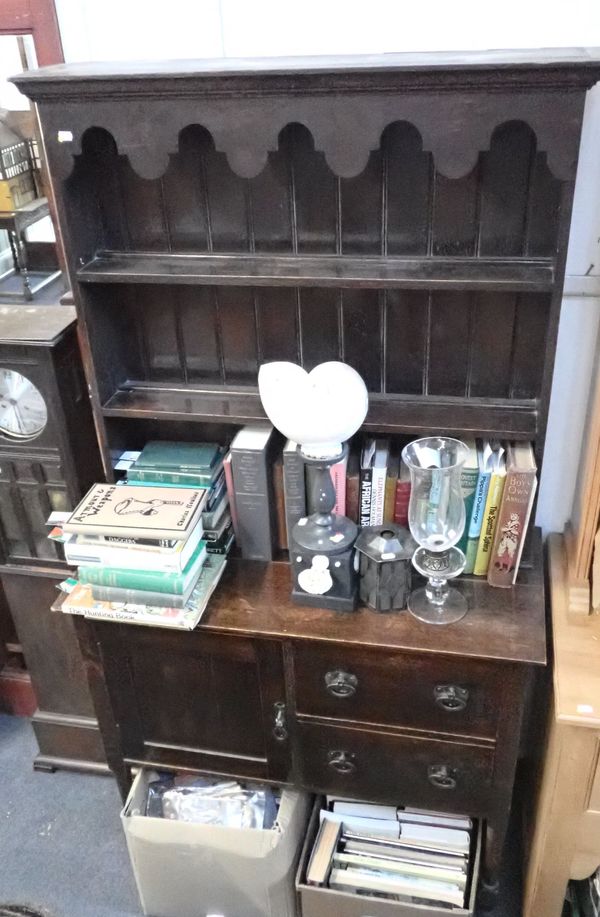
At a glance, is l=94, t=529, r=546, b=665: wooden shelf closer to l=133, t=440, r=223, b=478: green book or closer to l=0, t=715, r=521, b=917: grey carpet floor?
l=133, t=440, r=223, b=478: green book

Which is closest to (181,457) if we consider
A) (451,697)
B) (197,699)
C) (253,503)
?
(253,503)

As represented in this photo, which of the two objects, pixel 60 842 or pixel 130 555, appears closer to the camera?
pixel 130 555

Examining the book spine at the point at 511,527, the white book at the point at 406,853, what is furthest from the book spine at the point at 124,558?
the white book at the point at 406,853

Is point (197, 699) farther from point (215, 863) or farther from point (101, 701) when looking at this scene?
point (215, 863)

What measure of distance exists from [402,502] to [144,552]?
520 millimetres

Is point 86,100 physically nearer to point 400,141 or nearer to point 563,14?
point 400,141

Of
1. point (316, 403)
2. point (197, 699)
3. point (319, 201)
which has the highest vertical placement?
point (319, 201)

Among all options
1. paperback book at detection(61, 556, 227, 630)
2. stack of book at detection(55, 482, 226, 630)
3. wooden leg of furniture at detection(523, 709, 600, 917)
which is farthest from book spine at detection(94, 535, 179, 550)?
wooden leg of furniture at detection(523, 709, 600, 917)

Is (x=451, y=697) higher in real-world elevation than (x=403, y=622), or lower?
lower

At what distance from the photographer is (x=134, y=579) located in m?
1.56

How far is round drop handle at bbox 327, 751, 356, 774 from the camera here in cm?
166

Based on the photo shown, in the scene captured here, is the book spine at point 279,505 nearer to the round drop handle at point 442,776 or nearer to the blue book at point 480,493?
the blue book at point 480,493

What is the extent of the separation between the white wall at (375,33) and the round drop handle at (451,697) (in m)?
0.69

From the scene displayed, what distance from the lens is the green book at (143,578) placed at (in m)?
1.54
